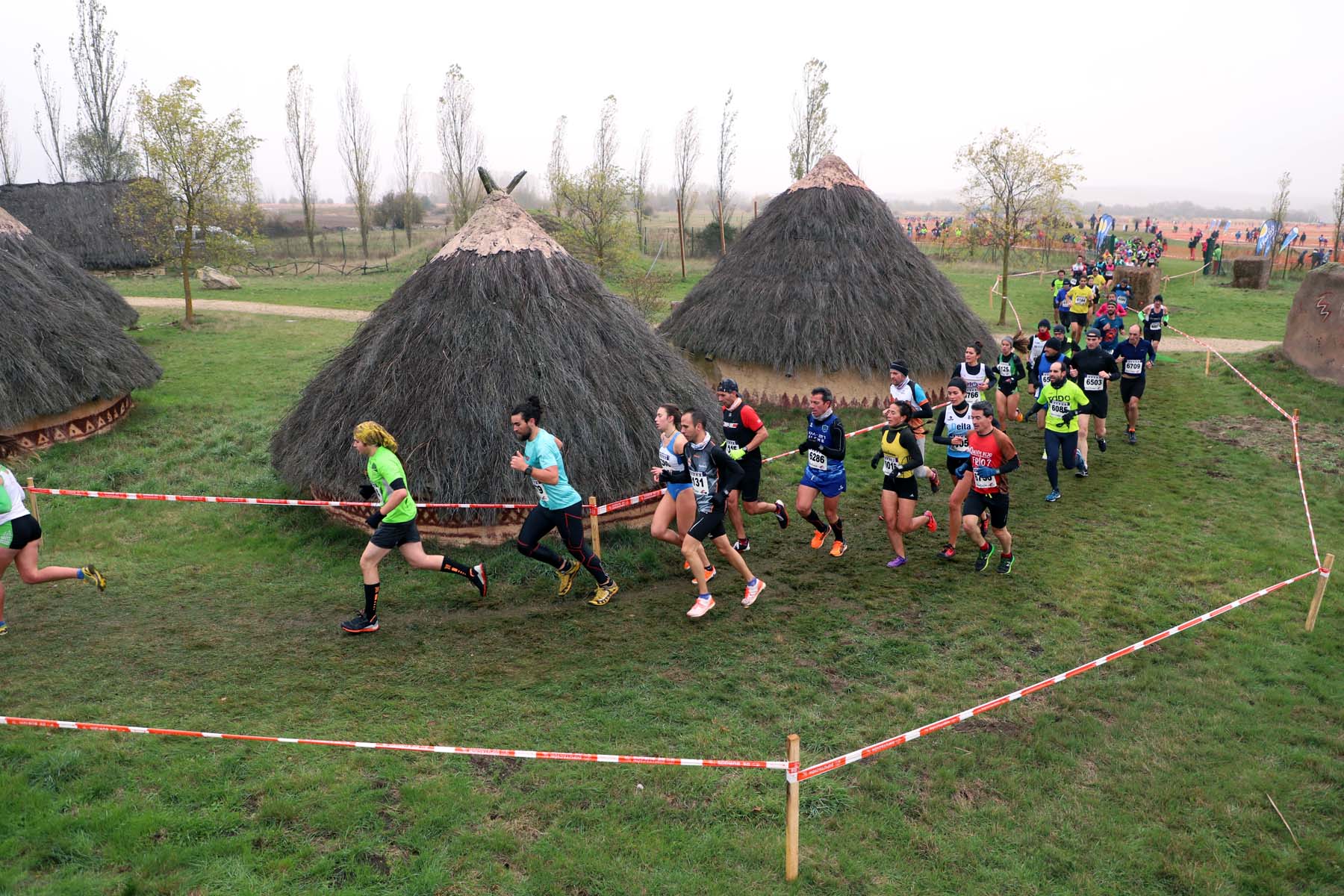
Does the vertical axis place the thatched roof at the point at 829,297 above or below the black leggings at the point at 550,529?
above

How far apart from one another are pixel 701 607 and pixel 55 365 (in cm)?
1034

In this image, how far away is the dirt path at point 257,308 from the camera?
83.7 feet

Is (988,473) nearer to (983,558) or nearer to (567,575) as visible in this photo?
(983,558)

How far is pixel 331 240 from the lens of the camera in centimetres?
4838

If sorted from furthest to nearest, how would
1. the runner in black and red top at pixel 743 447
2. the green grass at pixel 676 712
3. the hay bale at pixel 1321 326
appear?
the hay bale at pixel 1321 326 < the runner in black and red top at pixel 743 447 < the green grass at pixel 676 712

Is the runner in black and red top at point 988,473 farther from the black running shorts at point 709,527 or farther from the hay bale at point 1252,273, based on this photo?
the hay bale at point 1252,273

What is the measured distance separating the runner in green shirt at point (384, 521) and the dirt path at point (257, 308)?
63.6 feet

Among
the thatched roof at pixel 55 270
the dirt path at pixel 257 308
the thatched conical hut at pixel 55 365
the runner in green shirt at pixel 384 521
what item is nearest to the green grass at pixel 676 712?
the runner in green shirt at pixel 384 521

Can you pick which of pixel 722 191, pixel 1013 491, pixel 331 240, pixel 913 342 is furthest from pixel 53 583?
pixel 331 240

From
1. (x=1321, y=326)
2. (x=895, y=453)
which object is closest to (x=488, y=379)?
(x=895, y=453)

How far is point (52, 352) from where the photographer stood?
38.3ft

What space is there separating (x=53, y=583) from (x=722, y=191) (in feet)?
116

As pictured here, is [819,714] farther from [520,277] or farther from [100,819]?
[520,277]

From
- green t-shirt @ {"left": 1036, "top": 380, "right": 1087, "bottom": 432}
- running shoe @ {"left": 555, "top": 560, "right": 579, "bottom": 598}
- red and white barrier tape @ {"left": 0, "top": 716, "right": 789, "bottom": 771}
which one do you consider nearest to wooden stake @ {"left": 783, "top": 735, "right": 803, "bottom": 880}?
red and white barrier tape @ {"left": 0, "top": 716, "right": 789, "bottom": 771}
